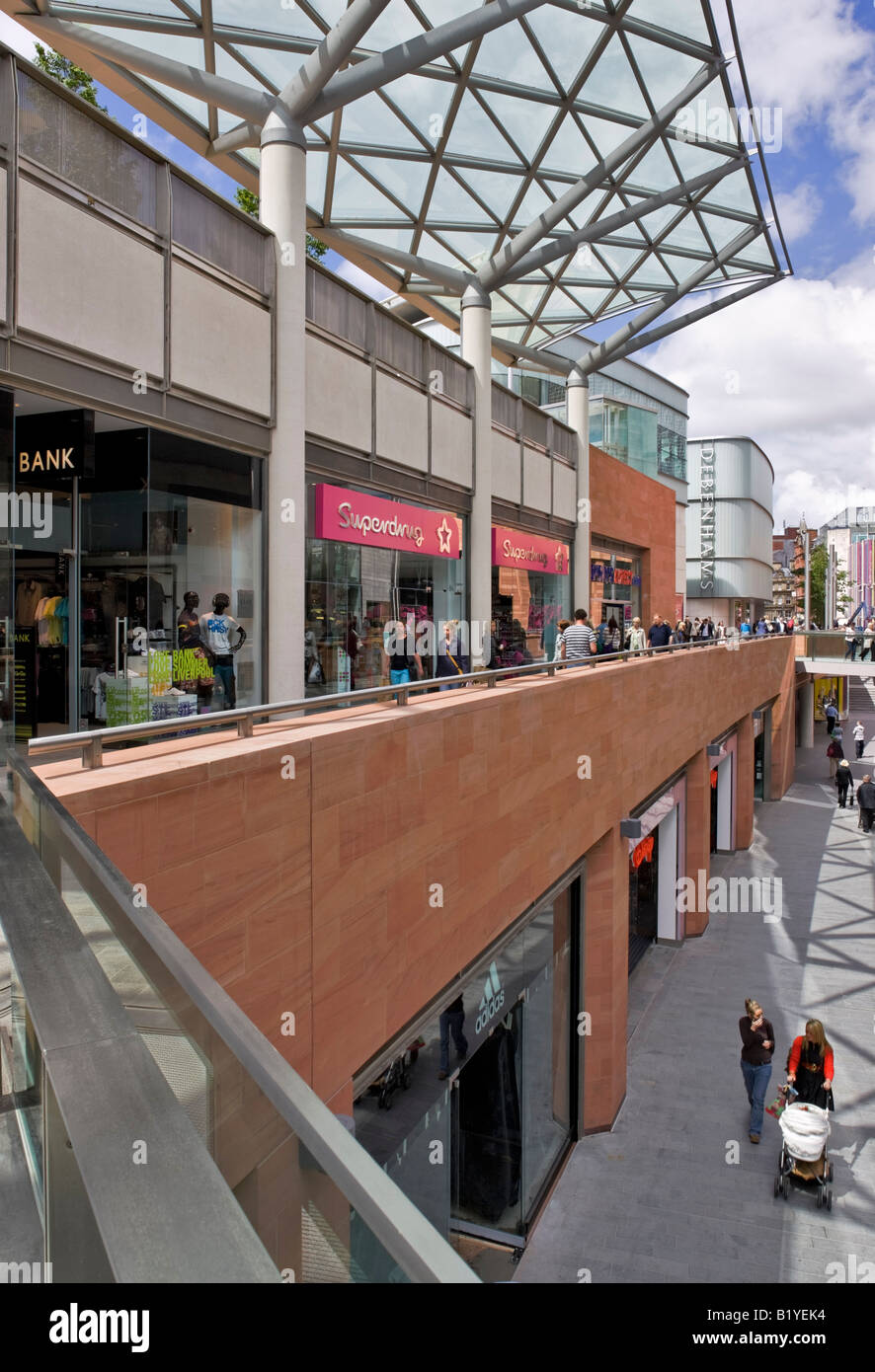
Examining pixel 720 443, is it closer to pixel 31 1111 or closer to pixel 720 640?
pixel 720 640

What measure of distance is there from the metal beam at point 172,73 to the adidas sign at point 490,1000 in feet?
40.6

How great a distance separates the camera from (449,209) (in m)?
20.9

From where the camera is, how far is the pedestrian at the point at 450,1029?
8.60 meters

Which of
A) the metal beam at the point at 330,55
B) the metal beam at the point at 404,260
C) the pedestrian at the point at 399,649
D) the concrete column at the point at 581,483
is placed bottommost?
the pedestrian at the point at 399,649

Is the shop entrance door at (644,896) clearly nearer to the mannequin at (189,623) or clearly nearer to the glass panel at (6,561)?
the mannequin at (189,623)

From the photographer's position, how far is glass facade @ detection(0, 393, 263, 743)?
9570mm

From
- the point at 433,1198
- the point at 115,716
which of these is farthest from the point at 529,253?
the point at 433,1198

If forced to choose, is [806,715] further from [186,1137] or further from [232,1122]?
[186,1137]

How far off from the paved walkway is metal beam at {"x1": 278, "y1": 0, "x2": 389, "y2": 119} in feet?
50.6

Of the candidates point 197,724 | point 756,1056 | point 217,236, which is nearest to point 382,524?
point 217,236

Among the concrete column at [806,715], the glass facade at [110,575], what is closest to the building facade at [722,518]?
the concrete column at [806,715]

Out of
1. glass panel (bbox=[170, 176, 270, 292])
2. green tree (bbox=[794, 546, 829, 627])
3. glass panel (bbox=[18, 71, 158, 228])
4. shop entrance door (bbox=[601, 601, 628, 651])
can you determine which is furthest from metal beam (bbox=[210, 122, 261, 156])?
green tree (bbox=[794, 546, 829, 627])

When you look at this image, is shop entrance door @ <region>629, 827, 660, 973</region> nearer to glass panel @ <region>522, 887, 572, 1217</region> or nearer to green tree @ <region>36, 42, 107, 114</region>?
glass panel @ <region>522, 887, 572, 1217</region>

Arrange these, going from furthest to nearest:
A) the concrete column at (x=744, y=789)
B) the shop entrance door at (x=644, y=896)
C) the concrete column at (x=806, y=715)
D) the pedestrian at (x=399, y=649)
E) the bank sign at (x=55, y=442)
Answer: the concrete column at (x=806, y=715), the concrete column at (x=744, y=789), the shop entrance door at (x=644, y=896), the pedestrian at (x=399, y=649), the bank sign at (x=55, y=442)
